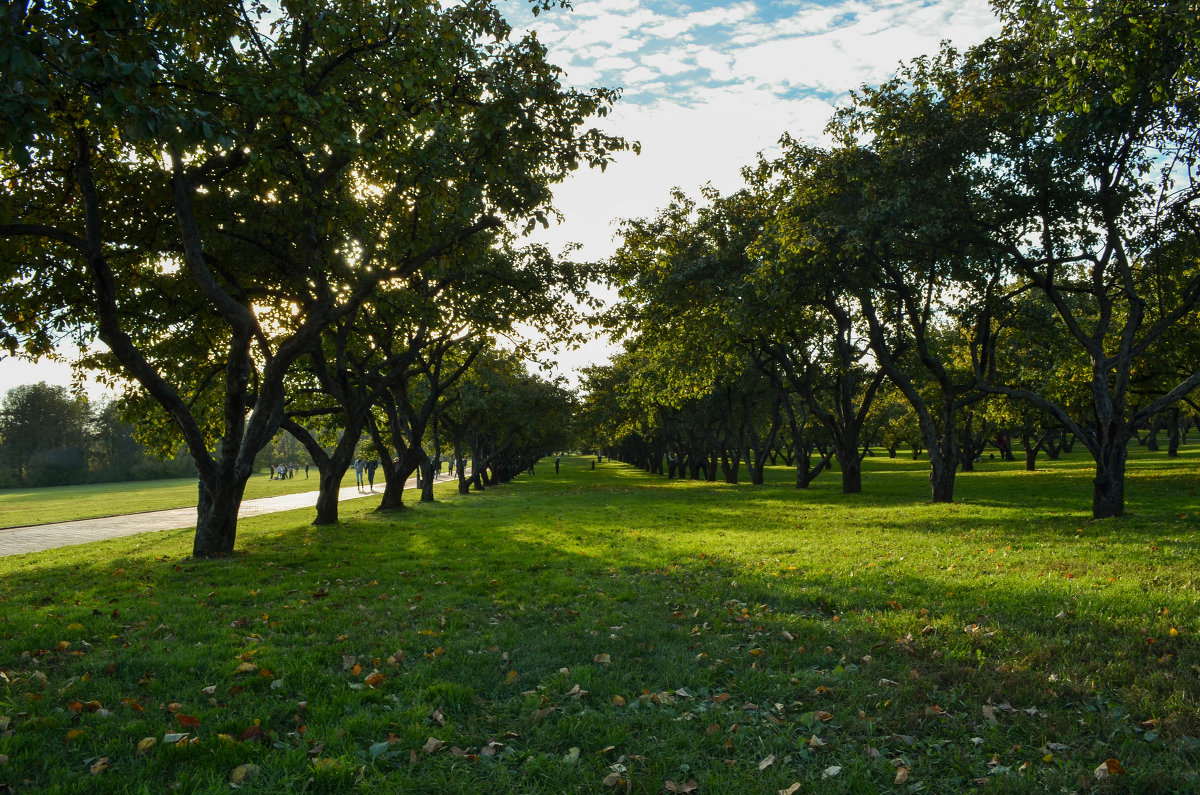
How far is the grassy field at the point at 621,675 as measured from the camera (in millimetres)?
3998

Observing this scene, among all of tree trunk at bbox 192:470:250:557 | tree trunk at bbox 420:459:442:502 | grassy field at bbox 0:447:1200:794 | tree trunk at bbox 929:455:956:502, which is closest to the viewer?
grassy field at bbox 0:447:1200:794

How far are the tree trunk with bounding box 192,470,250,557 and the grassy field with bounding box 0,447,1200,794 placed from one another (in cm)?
168

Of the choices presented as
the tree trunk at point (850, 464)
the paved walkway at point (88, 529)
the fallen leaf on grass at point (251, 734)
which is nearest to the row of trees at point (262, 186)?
the fallen leaf on grass at point (251, 734)

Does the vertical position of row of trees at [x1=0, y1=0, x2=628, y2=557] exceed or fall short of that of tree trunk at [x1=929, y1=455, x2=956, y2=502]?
it exceeds it

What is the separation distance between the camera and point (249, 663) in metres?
5.59

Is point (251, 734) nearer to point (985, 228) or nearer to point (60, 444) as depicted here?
point (985, 228)

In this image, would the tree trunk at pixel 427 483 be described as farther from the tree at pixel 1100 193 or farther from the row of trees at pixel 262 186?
the tree at pixel 1100 193

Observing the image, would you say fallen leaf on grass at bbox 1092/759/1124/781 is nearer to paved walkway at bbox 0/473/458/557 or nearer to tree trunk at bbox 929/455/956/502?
tree trunk at bbox 929/455/956/502

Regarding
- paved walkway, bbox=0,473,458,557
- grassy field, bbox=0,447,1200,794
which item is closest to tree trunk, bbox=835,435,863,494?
grassy field, bbox=0,447,1200,794

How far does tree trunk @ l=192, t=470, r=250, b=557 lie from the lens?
40.6 feet

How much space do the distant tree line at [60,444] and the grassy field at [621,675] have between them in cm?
8635

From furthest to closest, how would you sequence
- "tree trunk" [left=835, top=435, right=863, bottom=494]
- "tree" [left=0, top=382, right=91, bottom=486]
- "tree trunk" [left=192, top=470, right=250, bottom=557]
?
"tree" [left=0, top=382, right=91, bottom=486]
"tree trunk" [left=835, top=435, right=863, bottom=494]
"tree trunk" [left=192, top=470, right=250, bottom=557]

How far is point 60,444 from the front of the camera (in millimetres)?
81938

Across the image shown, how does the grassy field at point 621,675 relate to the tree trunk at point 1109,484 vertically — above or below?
below
